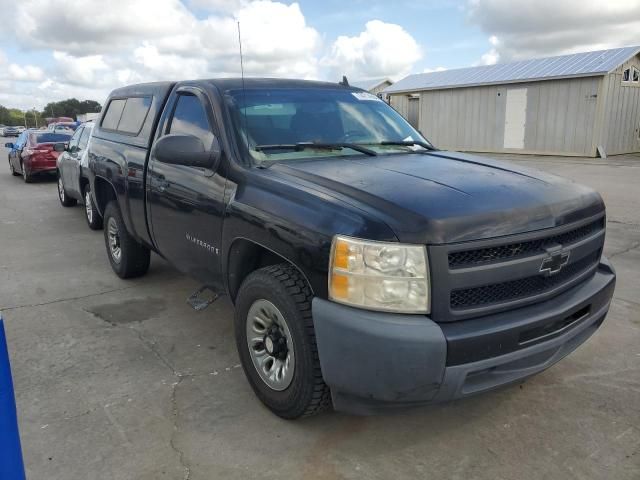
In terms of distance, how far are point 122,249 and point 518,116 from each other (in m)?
19.7

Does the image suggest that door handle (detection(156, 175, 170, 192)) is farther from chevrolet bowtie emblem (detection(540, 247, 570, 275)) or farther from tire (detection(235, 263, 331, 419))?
chevrolet bowtie emblem (detection(540, 247, 570, 275))

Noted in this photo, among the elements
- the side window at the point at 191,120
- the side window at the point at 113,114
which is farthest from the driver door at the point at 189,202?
the side window at the point at 113,114

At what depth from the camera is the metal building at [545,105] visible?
19406 mm

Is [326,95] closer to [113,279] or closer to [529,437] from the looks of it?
[529,437]

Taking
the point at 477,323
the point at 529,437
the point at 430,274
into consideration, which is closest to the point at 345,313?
the point at 430,274

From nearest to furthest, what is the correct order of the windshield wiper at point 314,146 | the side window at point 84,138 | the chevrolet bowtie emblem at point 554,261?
the chevrolet bowtie emblem at point 554,261 → the windshield wiper at point 314,146 → the side window at point 84,138

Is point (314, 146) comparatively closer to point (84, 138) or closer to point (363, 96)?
point (363, 96)

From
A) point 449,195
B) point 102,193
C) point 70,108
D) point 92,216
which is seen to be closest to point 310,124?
point 449,195

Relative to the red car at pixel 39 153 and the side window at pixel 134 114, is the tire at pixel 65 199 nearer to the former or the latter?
the red car at pixel 39 153

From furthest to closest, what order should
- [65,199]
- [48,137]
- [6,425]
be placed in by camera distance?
[48,137], [65,199], [6,425]

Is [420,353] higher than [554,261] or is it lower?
lower

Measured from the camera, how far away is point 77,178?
8.20 m

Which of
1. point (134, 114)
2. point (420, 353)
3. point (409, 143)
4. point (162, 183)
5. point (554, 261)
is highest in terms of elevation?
point (134, 114)

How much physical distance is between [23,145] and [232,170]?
46.5 feet
